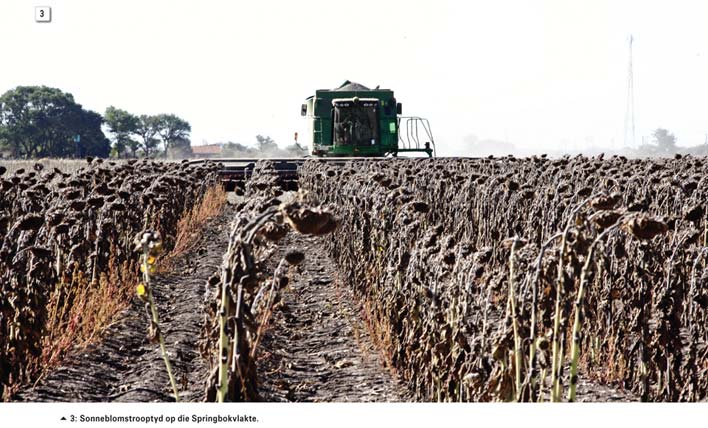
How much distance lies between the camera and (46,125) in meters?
94.9

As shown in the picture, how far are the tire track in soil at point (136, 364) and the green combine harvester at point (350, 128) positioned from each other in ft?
57.1

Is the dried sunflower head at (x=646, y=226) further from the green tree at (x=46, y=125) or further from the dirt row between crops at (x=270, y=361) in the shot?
the green tree at (x=46, y=125)

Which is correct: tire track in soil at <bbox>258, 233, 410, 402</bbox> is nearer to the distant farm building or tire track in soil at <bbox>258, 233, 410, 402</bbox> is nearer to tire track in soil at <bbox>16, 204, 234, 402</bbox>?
tire track in soil at <bbox>16, 204, 234, 402</bbox>

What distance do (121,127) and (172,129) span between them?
1160cm

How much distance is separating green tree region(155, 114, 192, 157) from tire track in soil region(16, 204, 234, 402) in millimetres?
114203

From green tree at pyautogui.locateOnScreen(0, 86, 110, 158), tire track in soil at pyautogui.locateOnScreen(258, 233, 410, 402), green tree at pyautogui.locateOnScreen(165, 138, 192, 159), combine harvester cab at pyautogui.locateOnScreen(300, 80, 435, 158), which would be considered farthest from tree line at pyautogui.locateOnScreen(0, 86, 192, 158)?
tire track in soil at pyautogui.locateOnScreen(258, 233, 410, 402)

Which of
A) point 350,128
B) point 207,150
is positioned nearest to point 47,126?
point 207,150

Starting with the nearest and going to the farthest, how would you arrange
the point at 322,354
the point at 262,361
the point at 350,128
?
the point at 262,361 → the point at 322,354 → the point at 350,128

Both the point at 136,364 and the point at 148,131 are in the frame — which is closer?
the point at 136,364

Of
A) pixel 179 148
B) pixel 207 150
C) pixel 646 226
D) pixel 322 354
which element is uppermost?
pixel 179 148

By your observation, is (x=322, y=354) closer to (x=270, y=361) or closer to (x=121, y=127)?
(x=270, y=361)

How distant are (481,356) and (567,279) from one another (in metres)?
0.61

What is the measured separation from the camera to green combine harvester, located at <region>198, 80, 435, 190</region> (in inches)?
1128
